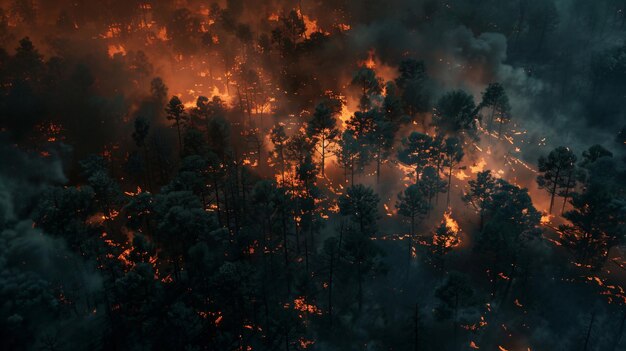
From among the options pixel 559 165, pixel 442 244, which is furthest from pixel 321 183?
pixel 559 165

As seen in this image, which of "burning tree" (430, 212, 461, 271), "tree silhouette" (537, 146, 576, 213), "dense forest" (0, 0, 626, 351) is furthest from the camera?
"tree silhouette" (537, 146, 576, 213)

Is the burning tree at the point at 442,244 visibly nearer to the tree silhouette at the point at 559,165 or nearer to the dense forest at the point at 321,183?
the dense forest at the point at 321,183

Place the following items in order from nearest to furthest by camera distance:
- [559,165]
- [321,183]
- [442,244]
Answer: [442,244], [559,165], [321,183]

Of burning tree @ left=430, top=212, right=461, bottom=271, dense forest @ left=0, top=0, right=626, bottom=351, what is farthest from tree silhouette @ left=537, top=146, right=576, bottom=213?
burning tree @ left=430, top=212, right=461, bottom=271

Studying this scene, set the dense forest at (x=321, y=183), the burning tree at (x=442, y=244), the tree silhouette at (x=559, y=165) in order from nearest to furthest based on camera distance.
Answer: the dense forest at (x=321, y=183) → the burning tree at (x=442, y=244) → the tree silhouette at (x=559, y=165)

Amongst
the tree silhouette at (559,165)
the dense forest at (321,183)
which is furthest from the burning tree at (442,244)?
the tree silhouette at (559,165)

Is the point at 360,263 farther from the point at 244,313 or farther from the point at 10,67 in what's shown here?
the point at 10,67

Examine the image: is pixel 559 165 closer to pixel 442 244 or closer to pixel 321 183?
pixel 442 244

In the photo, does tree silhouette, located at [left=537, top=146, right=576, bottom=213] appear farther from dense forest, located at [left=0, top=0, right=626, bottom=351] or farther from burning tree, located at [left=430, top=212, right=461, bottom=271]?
burning tree, located at [left=430, top=212, right=461, bottom=271]
